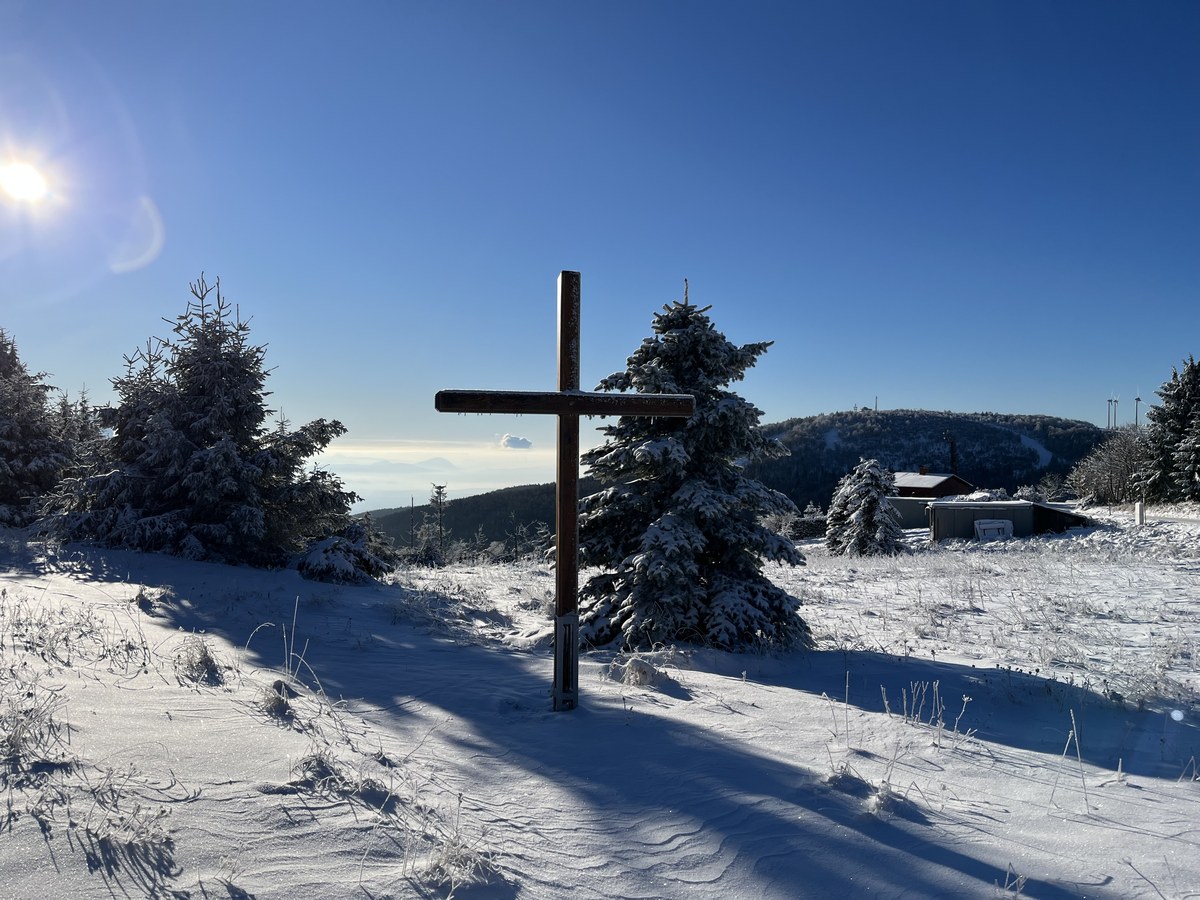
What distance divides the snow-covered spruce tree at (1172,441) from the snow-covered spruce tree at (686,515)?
3673 centimetres

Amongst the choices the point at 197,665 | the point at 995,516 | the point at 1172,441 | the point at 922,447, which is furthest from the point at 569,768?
the point at 922,447

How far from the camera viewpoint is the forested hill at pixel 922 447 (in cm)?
9981

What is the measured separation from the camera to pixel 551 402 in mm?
6012

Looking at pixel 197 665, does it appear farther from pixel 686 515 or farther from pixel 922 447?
pixel 922 447

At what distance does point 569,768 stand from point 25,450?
2203 cm

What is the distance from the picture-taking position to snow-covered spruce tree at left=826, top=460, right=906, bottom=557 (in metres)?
34.6

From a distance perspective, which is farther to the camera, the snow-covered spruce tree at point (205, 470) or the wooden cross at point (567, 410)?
the snow-covered spruce tree at point (205, 470)

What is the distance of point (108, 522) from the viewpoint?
12922 mm

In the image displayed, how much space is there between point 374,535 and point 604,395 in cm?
1423

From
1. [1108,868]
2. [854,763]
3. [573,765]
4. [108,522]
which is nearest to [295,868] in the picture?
[573,765]

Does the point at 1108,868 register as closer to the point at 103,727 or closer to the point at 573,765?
the point at 573,765

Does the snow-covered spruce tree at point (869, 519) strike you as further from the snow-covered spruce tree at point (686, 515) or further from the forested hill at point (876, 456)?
the forested hill at point (876, 456)

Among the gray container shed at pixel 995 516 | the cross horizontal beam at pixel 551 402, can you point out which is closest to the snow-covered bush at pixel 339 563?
the cross horizontal beam at pixel 551 402

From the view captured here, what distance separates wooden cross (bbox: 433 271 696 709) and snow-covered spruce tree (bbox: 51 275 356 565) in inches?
359
